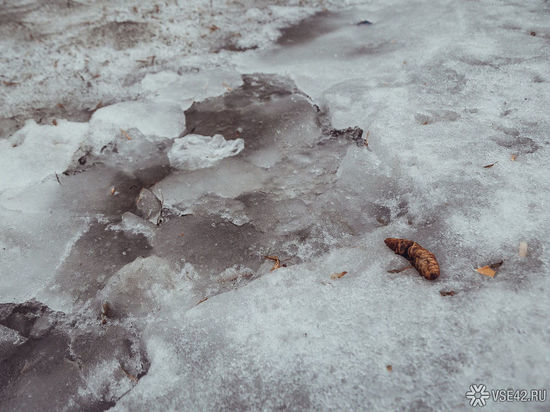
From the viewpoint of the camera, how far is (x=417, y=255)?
4.75 ft

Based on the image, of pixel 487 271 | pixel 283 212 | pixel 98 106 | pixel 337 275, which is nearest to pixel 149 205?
pixel 283 212

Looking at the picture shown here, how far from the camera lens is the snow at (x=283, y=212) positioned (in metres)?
1.21

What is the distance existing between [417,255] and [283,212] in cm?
69

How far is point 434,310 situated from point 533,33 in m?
3.09

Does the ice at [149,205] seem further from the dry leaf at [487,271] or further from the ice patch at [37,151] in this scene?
the dry leaf at [487,271]

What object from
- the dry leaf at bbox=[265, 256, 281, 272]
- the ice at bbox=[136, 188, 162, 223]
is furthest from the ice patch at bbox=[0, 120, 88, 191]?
the dry leaf at bbox=[265, 256, 281, 272]

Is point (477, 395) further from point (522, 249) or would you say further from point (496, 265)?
point (522, 249)

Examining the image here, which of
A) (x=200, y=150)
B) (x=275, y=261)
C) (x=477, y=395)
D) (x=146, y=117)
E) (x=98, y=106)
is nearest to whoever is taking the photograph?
(x=477, y=395)

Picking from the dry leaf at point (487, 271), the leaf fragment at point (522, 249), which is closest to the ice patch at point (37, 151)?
the dry leaf at point (487, 271)

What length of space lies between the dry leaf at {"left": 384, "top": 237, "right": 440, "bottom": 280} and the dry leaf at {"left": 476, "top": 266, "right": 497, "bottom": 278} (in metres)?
0.17

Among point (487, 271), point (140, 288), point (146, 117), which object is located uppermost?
point (146, 117)

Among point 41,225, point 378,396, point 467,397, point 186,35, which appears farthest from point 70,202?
point 186,35

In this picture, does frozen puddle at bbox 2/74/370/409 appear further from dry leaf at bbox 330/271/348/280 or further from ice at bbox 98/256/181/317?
dry leaf at bbox 330/271/348/280

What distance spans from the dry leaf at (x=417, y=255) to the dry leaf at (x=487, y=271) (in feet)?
0.56
